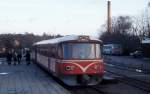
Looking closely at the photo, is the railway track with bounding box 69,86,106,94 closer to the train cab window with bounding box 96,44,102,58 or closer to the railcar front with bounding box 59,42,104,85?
the railcar front with bounding box 59,42,104,85

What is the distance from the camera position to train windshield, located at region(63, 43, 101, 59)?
2406 cm

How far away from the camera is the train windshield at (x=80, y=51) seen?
947 inches

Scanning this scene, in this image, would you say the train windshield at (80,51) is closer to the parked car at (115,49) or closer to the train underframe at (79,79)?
the train underframe at (79,79)

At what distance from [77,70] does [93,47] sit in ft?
5.39

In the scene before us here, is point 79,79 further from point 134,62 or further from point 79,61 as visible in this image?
point 134,62

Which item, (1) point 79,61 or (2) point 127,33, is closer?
(1) point 79,61

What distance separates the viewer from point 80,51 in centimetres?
2416

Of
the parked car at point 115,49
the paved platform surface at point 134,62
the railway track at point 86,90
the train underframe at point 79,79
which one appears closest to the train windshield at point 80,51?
the train underframe at point 79,79

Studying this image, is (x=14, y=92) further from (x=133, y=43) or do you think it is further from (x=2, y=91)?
(x=133, y=43)

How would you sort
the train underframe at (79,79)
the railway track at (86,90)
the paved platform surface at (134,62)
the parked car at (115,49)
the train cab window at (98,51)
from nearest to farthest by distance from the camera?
the railway track at (86,90) → the train underframe at (79,79) → the train cab window at (98,51) → the paved platform surface at (134,62) → the parked car at (115,49)

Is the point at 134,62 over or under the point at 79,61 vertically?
under

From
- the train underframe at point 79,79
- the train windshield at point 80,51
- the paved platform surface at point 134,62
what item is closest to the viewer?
the train underframe at point 79,79

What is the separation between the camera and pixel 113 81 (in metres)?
26.5

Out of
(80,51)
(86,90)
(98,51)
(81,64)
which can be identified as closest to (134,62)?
(98,51)
